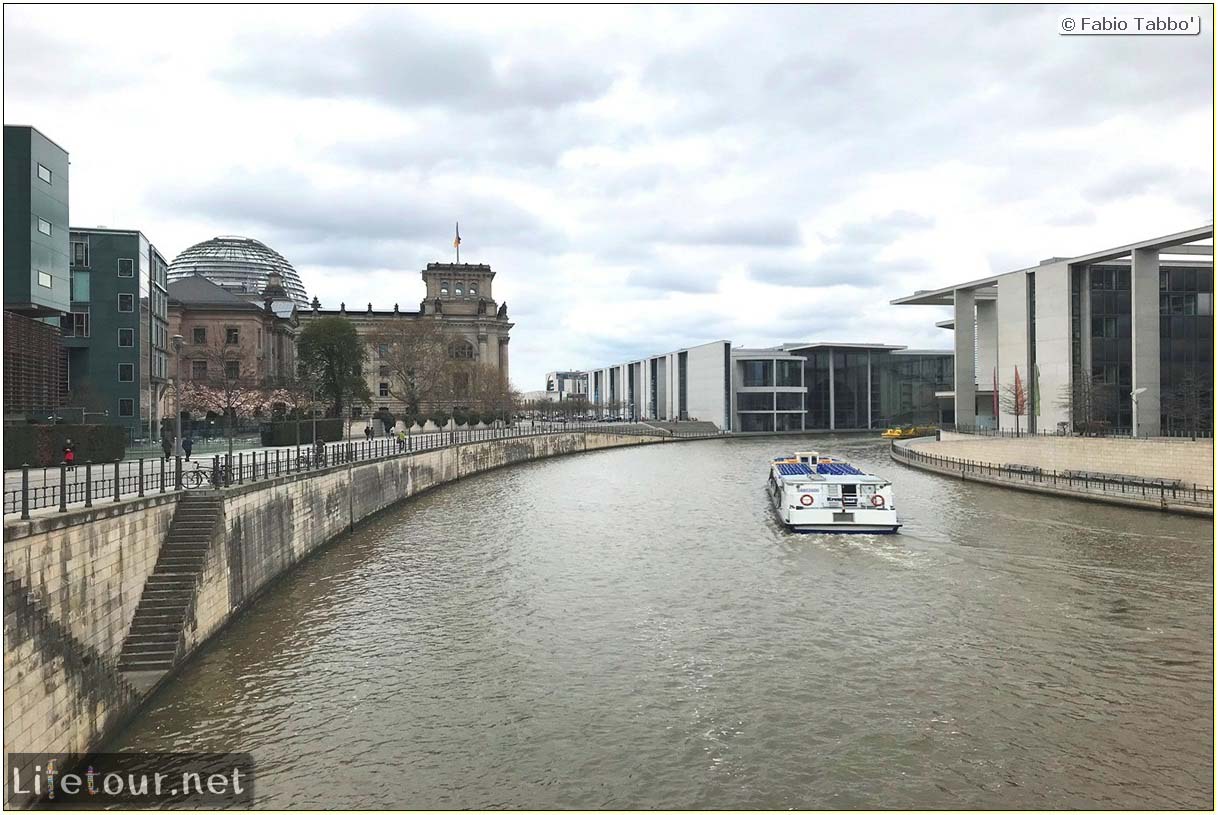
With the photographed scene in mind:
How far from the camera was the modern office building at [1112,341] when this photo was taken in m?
61.2

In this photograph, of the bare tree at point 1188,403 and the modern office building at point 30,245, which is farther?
the bare tree at point 1188,403

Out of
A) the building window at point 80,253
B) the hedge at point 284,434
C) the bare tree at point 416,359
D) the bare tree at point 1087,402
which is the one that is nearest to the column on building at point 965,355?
the bare tree at point 1087,402

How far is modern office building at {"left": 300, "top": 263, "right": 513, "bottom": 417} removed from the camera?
452ft

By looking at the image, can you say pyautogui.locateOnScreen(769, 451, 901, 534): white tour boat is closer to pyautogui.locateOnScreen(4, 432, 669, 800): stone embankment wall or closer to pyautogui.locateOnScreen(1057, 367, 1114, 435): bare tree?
pyautogui.locateOnScreen(4, 432, 669, 800): stone embankment wall

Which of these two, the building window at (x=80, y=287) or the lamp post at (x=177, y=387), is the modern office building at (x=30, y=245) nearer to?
the lamp post at (x=177, y=387)

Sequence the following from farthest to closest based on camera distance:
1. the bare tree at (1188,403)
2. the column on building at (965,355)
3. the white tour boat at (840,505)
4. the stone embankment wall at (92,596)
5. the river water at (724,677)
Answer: the column on building at (965,355) → the bare tree at (1188,403) → the white tour boat at (840,505) → the river water at (724,677) → the stone embankment wall at (92,596)

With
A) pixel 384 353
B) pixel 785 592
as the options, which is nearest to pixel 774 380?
pixel 384 353

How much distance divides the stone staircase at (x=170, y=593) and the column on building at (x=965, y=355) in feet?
262

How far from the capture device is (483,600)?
26078 millimetres

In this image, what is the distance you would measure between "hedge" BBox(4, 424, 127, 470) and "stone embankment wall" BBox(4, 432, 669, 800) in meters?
7.51

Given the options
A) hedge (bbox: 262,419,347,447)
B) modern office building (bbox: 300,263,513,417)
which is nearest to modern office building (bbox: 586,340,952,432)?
modern office building (bbox: 300,263,513,417)

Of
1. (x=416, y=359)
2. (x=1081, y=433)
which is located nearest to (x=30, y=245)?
(x=416, y=359)

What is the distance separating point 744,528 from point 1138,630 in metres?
19.6

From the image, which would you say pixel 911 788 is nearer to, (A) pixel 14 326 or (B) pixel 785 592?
(B) pixel 785 592
